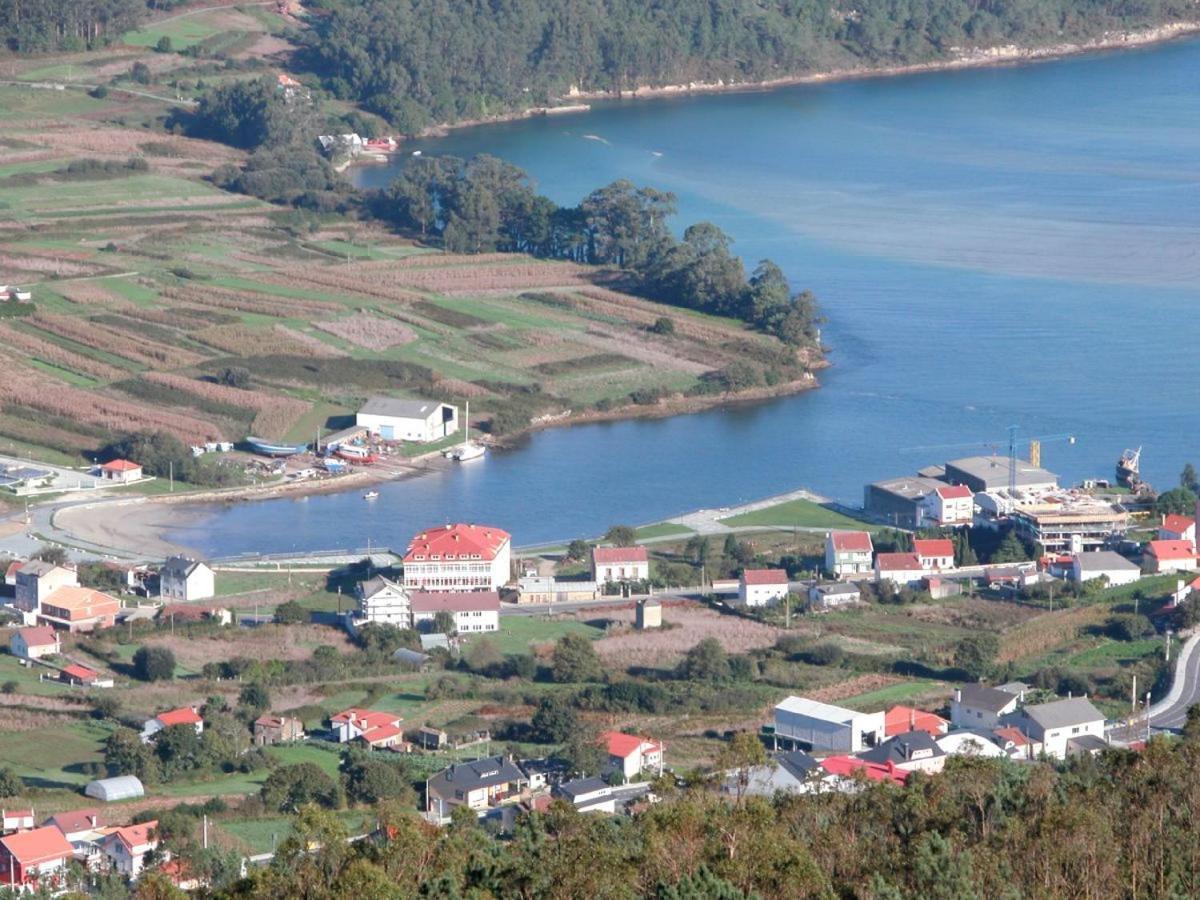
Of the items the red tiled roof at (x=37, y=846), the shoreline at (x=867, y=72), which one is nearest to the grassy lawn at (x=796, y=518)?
the red tiled roof at (x=37, y=846)

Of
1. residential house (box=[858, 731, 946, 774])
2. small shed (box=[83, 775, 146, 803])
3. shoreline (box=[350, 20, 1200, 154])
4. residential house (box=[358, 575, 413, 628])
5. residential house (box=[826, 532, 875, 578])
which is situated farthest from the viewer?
shoreline (box=[350, 20, 1200, 154])

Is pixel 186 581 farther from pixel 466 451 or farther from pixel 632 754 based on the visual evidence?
pixel 632 754

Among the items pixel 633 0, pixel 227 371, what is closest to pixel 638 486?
pixel 227 371

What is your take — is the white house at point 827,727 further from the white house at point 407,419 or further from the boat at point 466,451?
the white house at point 407,419

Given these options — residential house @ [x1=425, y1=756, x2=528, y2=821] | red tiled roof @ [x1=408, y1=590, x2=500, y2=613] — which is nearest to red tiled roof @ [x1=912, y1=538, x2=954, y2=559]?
red tiled roof @ [x1=408, y1=590, x2=500, y2=613]

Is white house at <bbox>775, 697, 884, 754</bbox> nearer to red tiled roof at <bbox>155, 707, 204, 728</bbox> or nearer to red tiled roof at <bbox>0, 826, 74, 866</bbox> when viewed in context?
red tiled roof at <bbox>155, 707, 204, 728</bbox>

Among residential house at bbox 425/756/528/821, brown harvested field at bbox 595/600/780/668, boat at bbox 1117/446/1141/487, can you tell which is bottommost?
brown harvested field at bbox 595/600/780/668

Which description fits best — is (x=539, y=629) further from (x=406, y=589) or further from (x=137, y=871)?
(x=137, y=871)
